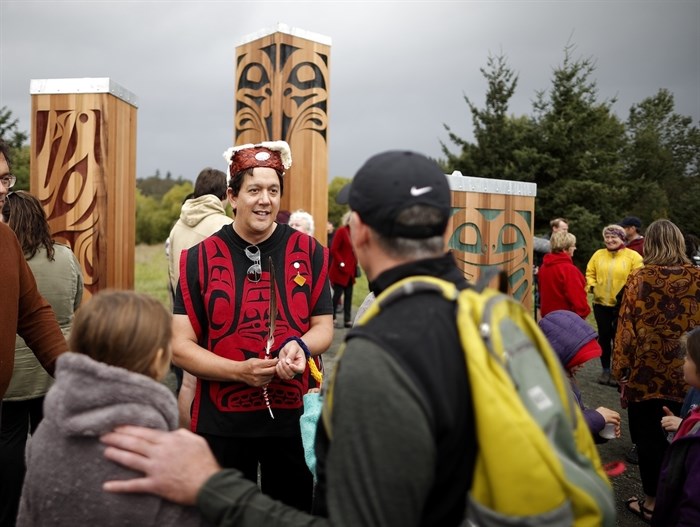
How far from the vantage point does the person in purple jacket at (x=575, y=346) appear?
2262 mm

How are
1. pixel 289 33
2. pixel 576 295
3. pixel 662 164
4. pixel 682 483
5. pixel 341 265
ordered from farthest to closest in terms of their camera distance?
1. pixel 662 164
2. pixel 341 265
3. pixel 289 33
4. pixel 576 295
5. pixel 682 483

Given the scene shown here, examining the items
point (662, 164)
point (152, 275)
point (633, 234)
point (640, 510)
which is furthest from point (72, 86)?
point (662, 164)

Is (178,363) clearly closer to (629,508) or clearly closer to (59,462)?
(59,462)

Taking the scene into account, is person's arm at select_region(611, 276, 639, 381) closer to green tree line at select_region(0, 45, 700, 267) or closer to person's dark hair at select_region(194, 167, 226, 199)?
person's dark hair at select_region(194, 167, 226, 199)

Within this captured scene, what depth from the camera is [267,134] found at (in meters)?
5.97

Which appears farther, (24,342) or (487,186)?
(487,186)

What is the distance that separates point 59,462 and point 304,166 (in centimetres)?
499

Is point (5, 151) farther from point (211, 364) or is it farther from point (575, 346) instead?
point (575, 346)

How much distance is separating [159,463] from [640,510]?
3216mm

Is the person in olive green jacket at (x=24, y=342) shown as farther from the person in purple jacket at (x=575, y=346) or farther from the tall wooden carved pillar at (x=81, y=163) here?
the person in purple jacket at (x=575, y=346)

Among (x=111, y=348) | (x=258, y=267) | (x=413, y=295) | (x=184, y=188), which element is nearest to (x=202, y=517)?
(x=111, y=348)

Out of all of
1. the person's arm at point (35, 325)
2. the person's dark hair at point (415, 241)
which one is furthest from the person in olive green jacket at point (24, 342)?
the person's dark hair at point (415, 241)

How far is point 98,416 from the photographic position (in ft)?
3.75

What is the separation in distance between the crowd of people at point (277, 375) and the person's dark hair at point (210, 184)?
0.01 m
